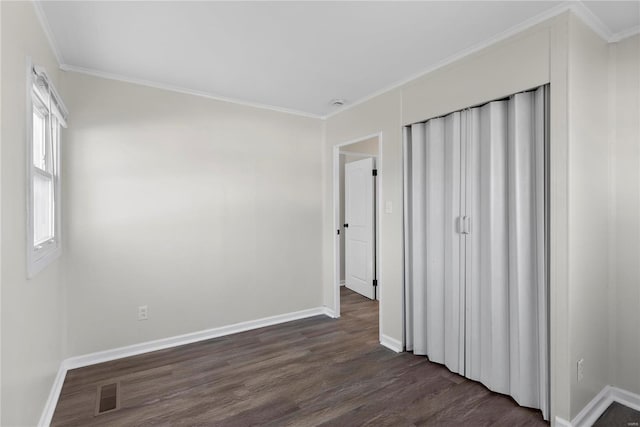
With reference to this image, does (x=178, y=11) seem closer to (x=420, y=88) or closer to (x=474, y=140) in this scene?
(x=420, y=88)

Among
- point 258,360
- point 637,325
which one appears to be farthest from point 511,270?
point 258,360

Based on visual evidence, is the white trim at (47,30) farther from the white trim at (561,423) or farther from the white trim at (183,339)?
the white trim at (561,423)

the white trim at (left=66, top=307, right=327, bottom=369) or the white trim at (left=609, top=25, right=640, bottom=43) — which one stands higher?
the white trim at (left=609, top=25, right=640, bottom=43)

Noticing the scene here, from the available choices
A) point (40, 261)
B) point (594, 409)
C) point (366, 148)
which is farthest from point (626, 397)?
point (366, 148)

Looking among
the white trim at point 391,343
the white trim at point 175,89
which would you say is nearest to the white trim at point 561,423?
the white trim at point 391,343

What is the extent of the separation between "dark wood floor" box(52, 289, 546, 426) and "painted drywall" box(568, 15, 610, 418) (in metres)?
0.57

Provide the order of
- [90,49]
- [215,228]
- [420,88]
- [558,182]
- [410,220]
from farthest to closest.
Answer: [215,228]
[410,220]
[420,88]
[90,49]
[558,182]

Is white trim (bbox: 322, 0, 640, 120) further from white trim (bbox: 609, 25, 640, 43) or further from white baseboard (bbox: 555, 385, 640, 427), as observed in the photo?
white baseboard (bbox: 555, 385, 640, 427)

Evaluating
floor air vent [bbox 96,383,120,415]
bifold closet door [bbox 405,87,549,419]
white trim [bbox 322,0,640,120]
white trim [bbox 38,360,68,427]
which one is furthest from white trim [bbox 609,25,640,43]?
white trim [bbox 38,360,68,427]

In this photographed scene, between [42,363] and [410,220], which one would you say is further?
[410,220]

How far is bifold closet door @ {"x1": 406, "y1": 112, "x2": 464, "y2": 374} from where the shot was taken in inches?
101

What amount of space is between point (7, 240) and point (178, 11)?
1.51 metres

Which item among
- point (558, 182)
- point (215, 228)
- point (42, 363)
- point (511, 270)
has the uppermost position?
point (558, 182)

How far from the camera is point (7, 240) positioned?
4.55 feet
